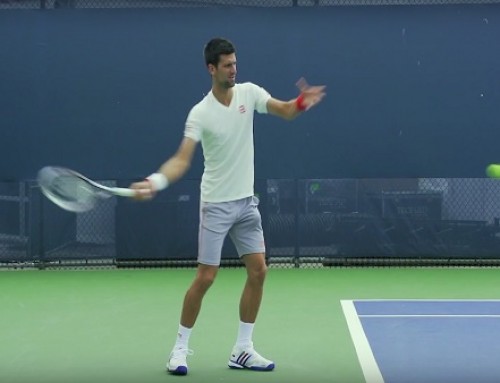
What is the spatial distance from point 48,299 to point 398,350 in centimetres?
280

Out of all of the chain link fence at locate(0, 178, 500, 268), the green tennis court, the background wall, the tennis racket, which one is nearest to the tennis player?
the green tennis court

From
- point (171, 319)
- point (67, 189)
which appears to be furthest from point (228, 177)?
point (171, 319)

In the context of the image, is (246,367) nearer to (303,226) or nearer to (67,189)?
(67,189)

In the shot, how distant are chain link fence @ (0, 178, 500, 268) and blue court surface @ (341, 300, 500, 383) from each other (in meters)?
1.90

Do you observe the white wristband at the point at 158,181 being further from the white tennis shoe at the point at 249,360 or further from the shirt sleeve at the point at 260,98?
the white tennis shoe at the point at 249,360

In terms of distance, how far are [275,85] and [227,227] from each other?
429cm

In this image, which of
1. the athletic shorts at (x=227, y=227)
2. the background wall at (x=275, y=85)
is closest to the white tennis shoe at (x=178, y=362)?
the athletic shorts at (x=227, y=227)

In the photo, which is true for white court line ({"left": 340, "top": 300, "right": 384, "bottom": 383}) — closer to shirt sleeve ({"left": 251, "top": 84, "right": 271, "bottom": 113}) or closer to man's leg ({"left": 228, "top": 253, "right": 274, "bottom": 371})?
man's leg ({"left": 228, "top": 253, "right": 274, "bottom": 371})

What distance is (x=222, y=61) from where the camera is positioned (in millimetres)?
4141

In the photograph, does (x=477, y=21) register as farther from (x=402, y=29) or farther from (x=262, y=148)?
(x=262, y=148)

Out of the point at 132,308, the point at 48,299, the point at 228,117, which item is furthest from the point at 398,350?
the point at 48,299

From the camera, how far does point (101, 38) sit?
8453 millimetres

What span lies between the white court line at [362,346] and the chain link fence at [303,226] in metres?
2.06

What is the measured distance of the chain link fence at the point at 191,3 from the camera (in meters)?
8.41
